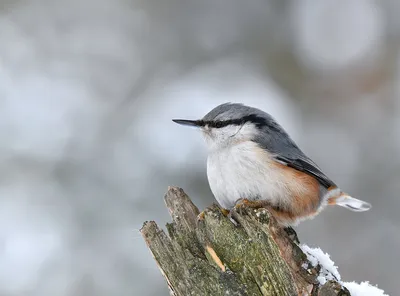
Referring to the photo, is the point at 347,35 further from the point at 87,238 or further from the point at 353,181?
the point at 87,238

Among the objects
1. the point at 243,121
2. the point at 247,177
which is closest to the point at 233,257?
the point at 247,177

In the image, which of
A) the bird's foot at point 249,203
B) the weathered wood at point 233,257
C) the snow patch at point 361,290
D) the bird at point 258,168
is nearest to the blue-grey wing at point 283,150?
the bird at point 258,168

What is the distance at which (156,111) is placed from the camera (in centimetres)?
653

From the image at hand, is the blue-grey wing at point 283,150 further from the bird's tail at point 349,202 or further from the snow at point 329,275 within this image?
the snow at point 329,275

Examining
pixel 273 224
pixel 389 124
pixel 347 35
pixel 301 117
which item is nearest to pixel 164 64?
pixel 301 117

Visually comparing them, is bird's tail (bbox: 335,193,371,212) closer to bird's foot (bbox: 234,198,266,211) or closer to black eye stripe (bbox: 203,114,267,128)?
black eye stripe (bbox: 203,114,267,128)

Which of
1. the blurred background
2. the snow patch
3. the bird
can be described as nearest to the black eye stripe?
the bird

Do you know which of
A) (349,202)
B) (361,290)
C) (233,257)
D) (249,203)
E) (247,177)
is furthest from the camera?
(349,202)

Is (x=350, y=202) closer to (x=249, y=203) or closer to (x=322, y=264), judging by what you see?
(x=249, y=203)

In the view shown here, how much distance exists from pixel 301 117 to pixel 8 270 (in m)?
3.91

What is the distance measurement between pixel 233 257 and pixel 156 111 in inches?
175

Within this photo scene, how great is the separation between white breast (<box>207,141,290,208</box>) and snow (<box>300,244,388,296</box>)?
584mm

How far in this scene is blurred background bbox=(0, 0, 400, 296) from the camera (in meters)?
5.53

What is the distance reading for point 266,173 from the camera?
2.89 metres
